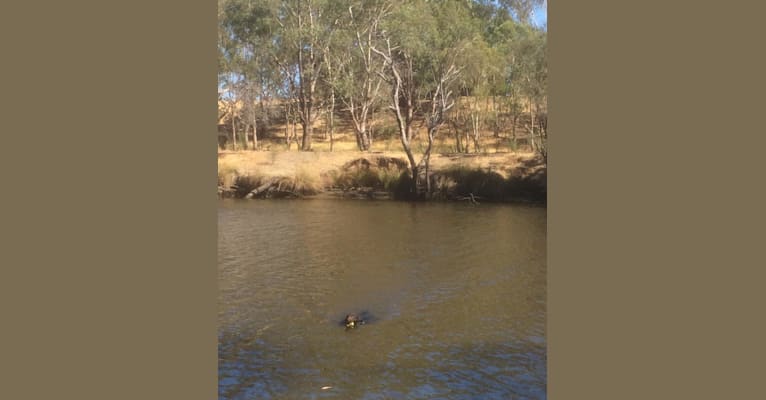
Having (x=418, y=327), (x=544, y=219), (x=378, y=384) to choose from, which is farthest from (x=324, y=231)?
(x=378, y=384)

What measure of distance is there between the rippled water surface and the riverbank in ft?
32.9

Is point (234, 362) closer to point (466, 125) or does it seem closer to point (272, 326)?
point (272, 326)

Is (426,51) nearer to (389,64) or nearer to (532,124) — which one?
(389,64)

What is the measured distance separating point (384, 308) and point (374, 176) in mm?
29596

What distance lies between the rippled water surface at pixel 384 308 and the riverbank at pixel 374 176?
10030 mm

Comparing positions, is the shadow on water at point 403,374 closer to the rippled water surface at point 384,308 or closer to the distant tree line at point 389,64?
the rippled water surface at point 384,308

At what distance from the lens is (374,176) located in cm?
5166

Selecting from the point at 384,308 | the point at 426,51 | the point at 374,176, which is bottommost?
the point at 384,308

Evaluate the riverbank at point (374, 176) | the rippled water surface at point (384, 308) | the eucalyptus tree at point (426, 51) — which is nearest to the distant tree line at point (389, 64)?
the eucalyptus tree at point (426, 51)

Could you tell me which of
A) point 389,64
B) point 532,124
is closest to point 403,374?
point 389,64

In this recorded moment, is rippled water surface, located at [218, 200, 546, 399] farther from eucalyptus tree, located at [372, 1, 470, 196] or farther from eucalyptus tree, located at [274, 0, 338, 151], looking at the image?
eucalyptus tree, located at [274, 0, 338, 151]

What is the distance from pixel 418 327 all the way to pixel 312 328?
134 inches

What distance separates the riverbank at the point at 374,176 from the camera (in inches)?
1930

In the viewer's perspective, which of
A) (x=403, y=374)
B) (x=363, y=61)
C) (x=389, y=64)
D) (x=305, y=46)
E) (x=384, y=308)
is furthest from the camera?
(x=305, y=46)
